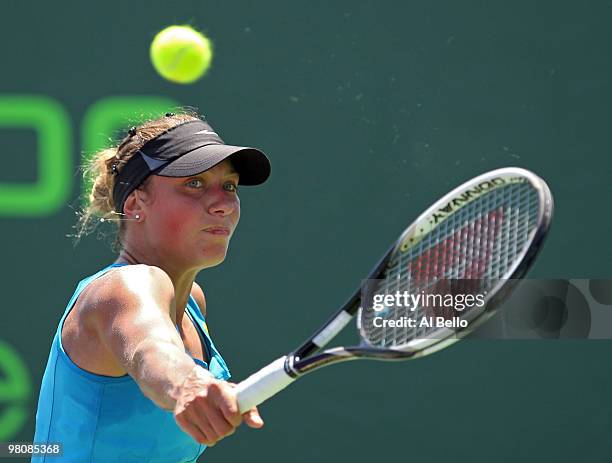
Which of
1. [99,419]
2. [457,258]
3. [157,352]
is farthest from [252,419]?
[457,258]

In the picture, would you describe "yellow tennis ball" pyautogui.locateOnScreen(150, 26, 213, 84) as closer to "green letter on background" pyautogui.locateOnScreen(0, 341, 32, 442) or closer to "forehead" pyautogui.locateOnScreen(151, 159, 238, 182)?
"green letter on background" pyautogui.locateOnScreen(0, 341, 32, 442)

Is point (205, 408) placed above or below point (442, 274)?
below

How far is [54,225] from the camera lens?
3.66 m

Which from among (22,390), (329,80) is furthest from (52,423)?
(329,80)

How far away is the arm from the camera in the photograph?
1.56 metres

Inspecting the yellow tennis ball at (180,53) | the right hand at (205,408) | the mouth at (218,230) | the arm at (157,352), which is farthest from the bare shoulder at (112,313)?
the yellow tennis ball at (180,53)

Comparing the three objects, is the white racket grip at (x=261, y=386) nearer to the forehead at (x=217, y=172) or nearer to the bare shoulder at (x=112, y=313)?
the bare shoulder at (x=112, y=313)

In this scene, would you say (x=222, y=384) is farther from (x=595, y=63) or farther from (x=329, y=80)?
(x=595, y=63)

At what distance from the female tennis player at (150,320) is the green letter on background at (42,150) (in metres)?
1.34

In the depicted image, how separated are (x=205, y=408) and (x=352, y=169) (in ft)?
7.05

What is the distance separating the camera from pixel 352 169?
11.9 feet

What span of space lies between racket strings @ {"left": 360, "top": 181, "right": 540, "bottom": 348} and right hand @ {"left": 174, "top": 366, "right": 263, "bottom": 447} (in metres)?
0.31

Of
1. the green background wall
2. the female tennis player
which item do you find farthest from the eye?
the green background wall

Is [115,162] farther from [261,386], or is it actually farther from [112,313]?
[261,386]
